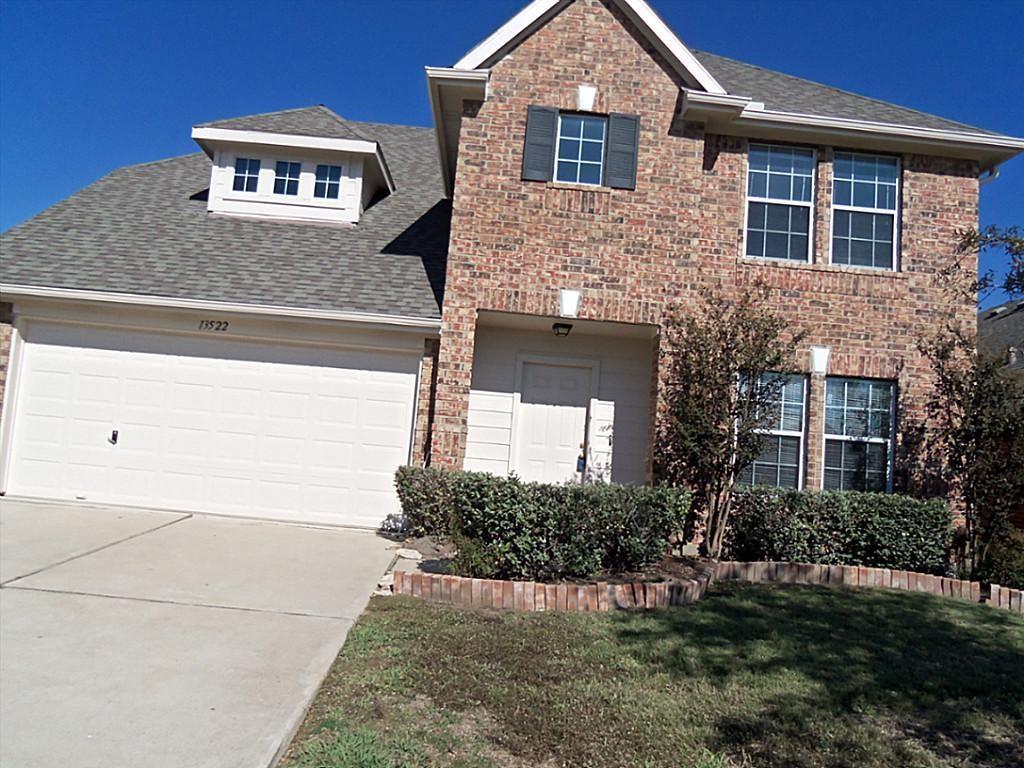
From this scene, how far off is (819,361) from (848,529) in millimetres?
2393

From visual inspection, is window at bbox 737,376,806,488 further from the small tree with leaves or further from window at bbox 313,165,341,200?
window at bbox 313,165,341,200

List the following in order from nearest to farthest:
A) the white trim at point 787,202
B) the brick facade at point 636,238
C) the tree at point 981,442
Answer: the tree at point 981,442
the brick facade at point 636,238
the white trim at point 787,202

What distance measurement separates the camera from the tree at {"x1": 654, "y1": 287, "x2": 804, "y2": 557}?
844 centimetres

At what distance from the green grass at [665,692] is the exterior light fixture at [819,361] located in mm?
3989

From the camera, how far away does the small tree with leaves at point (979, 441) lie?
8344 millimetres

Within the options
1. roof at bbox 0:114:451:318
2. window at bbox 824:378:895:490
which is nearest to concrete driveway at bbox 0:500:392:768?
roof at bbox 0:114:451:318

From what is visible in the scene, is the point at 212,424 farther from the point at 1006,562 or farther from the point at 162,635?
the point at 1006,562

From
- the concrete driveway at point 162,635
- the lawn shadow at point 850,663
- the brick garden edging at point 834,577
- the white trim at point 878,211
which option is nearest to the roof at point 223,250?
the concrete driveway at point 162,635

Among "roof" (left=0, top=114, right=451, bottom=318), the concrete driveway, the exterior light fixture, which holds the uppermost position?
"roof" (left=0, top=114, right=451, bottom=318)

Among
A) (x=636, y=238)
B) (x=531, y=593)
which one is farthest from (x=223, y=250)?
(x=531, y=593)

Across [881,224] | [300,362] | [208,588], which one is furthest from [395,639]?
[881,224]

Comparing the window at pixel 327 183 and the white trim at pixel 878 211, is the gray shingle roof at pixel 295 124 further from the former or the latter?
the white trim at pixel 878 211

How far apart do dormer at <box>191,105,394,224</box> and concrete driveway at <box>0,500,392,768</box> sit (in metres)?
5.65

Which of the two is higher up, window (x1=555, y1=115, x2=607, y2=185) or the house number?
window (x1=555, y1=115, x2=607, y2=185)
